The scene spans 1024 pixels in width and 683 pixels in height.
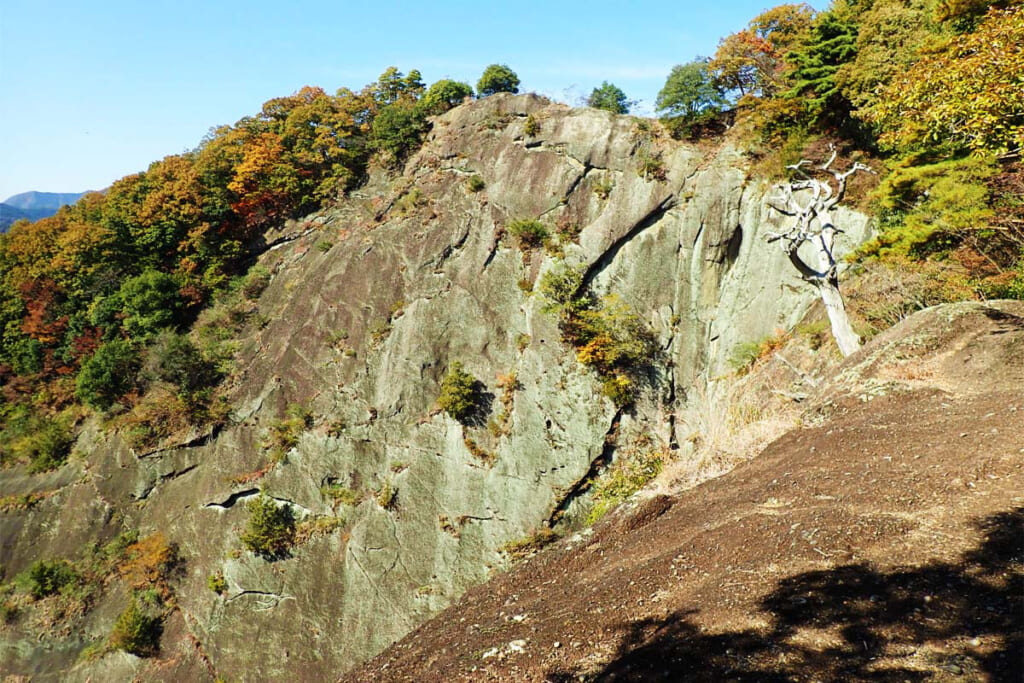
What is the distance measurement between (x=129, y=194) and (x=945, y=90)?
31.5 metres

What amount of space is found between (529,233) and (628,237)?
3772 millimetres

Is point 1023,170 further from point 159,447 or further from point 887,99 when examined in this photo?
point 159,447

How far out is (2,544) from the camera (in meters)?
19.0

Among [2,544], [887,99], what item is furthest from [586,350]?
[2,544]

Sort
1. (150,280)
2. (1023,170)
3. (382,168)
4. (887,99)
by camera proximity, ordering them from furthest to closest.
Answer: (382,168), (150,280), (1023,170), (887,99)

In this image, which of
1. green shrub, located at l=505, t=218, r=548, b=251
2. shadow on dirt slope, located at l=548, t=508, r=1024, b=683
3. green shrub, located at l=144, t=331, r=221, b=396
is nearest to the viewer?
shadow on dirt slope, located at l=548, t=508, r=1024, b=683

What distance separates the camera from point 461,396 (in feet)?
57.1

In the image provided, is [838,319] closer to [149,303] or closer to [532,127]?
[532,127]

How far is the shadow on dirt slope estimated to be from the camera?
3053 millimetres

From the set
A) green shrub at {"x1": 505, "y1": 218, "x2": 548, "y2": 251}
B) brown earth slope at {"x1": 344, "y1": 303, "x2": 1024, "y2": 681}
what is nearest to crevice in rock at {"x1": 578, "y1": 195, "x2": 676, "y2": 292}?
green shrub at {"x1": 505, "y1": 218, "x2": 548, "y2": 251}

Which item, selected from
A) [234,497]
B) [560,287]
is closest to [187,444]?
[234,497]

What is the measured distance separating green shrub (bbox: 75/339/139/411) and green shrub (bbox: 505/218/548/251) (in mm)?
16626

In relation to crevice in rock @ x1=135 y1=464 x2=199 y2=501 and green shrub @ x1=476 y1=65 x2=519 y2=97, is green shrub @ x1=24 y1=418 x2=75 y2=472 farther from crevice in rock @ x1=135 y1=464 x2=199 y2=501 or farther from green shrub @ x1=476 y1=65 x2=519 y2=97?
green shrub @ x1=476 y1=65 x2=519 y2=97

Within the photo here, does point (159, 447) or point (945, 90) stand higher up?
point (945, 90)
